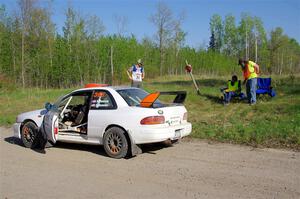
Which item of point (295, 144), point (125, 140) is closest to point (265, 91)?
point (295, 144)

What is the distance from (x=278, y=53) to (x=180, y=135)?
52928 mm

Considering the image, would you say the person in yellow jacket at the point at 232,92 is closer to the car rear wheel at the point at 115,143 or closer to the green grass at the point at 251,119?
the green grass at the point at 251,119

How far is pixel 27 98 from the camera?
71.7 feet

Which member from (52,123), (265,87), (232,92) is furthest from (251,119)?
(52,123)

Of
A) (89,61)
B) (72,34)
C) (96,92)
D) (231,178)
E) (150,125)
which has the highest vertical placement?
(72,34)

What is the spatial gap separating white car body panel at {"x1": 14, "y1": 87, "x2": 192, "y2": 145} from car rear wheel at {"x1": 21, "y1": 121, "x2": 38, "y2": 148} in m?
0.82

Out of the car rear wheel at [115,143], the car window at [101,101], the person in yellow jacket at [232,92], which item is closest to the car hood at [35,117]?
the car window at [101,101]

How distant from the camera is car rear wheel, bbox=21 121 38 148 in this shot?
951cm

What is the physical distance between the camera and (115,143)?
8125 mm

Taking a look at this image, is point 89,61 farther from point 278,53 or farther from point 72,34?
point 278,53

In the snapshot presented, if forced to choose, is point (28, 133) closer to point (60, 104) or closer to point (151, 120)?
point (60, 104)

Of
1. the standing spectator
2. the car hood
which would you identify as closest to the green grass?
the standing spectator

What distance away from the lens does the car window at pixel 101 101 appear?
332 inches

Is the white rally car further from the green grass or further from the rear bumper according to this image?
the green grass
